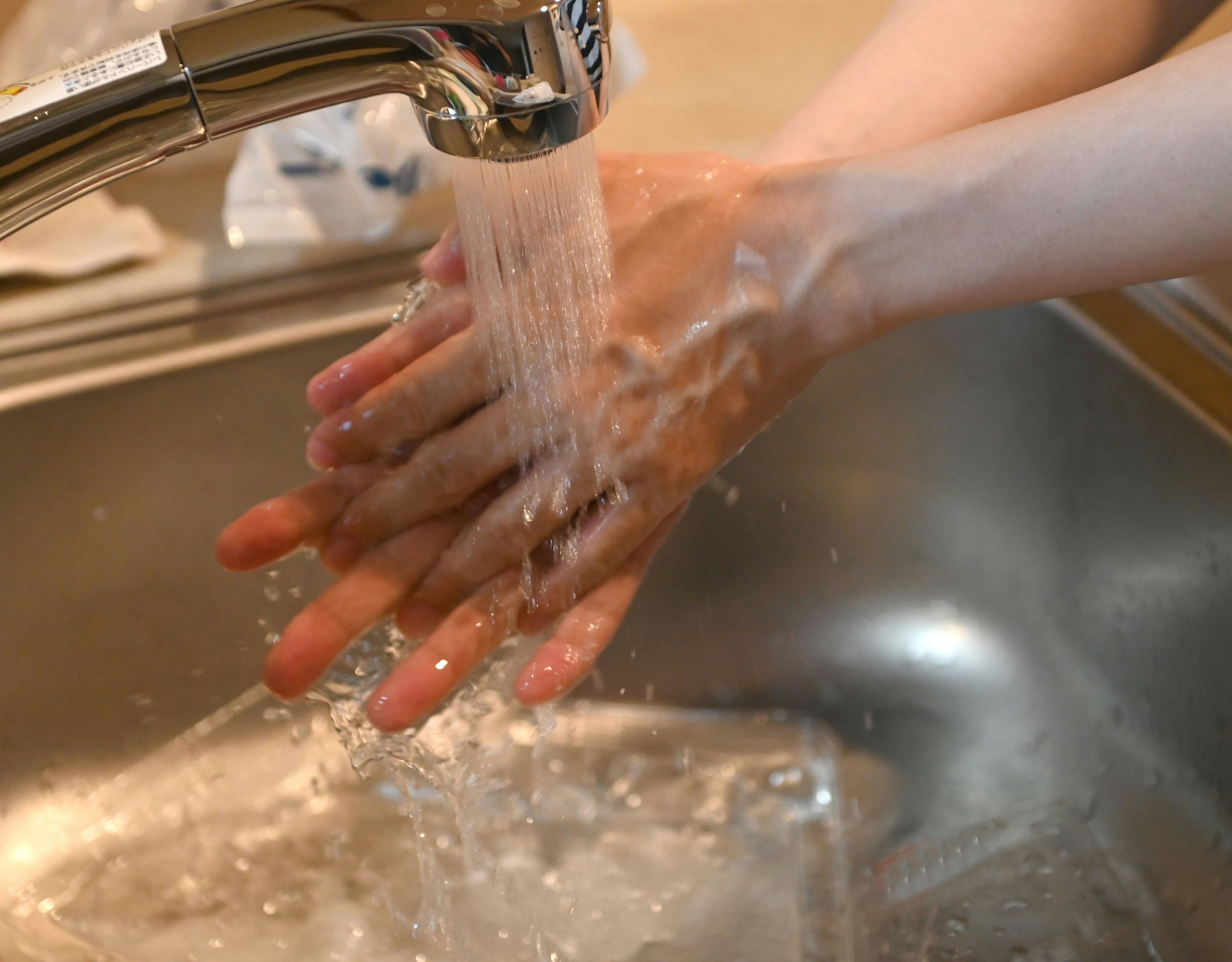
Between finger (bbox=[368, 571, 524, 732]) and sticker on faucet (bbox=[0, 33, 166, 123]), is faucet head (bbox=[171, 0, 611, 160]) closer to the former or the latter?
sticker on faucet (bbox=[0, 33, 166, 123])

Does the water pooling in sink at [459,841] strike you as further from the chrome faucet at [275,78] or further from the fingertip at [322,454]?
the chrome faucet at [275,78]

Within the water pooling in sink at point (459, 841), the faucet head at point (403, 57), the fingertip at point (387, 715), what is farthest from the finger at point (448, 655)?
the faucet head at point (403, 57)

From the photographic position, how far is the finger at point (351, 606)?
0.52 meters

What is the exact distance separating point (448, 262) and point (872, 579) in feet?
1.14

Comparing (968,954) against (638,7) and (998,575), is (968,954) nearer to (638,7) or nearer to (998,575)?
(998,575)

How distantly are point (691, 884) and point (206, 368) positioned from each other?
1.33 feet

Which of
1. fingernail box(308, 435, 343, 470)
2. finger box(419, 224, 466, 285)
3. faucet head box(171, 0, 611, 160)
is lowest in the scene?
fingernail box(308, 435, 343, 470)

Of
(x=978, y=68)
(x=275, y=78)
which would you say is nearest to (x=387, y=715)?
(x=275, y=78)

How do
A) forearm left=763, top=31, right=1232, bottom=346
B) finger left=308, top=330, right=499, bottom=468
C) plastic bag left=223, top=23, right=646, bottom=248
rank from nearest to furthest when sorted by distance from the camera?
forearm left=763, top=31, right=1232, bottom=346 < finger left=308, top=330, right=499, bottom=468 < plastic bag left=223, top=23, right=646, bottom=248

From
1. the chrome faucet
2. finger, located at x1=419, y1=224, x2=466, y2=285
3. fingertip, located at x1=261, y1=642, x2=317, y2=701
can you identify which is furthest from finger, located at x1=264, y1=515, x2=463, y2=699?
the chrome faucet

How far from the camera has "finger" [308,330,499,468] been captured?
1.72ft

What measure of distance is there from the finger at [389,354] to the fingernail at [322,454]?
0.02 m

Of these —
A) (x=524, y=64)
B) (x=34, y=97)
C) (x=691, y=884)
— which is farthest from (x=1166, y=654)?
(x=34, y=97)

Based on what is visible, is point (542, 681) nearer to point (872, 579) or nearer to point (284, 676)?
point (284, 676)
